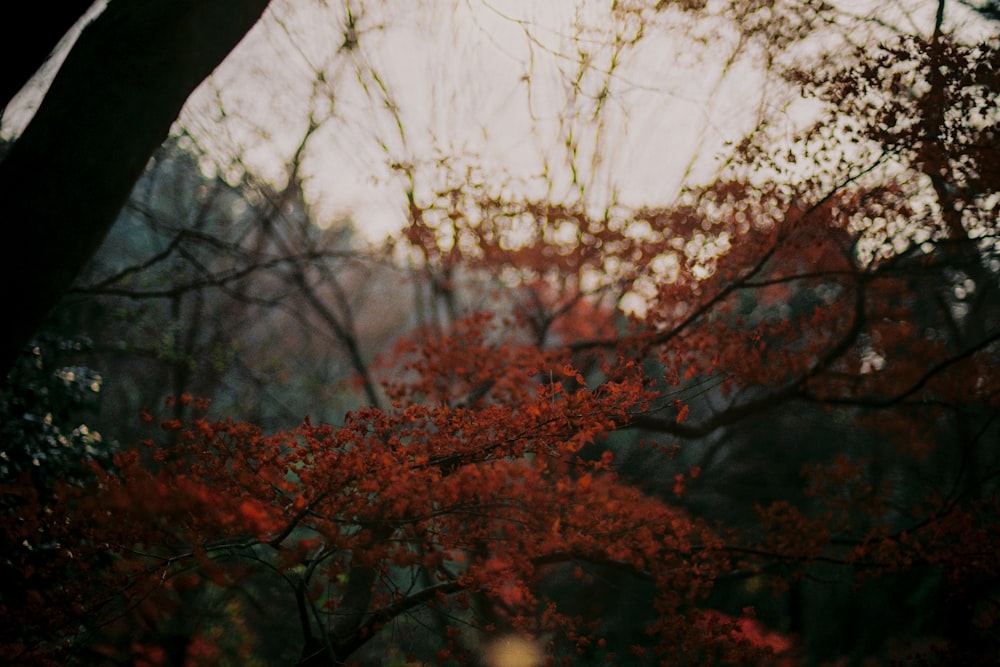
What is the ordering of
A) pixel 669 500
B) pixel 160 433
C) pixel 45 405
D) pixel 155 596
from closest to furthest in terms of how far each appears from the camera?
1. pixel 155 596
2. pixel 45 405
3. pixel 669 500
4. pixel 160 433

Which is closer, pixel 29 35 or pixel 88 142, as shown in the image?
pixel 88 142

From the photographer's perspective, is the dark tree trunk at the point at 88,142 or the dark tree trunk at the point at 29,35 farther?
the dark tree trunk at the point at 29,35

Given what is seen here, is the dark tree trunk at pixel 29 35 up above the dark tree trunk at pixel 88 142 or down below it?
above

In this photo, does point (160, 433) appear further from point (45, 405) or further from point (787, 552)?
point (787, 552)

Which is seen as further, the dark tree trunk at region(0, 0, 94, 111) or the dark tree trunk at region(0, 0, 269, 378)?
the dark tree trunk at region(0, 0, 94, 111)

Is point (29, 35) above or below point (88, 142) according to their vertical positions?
above

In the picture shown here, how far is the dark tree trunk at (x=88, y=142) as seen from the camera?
2.50 m

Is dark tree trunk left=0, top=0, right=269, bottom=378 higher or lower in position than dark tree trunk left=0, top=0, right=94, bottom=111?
lower

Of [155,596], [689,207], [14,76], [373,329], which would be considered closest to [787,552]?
[689,207]

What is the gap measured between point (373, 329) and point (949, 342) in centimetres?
2420

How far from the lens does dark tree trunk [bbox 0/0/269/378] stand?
8.20 feet

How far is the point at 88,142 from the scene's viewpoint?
257cm

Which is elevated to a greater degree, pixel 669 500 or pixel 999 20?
pixel 999 20

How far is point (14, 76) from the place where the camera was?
2771 millimetres
